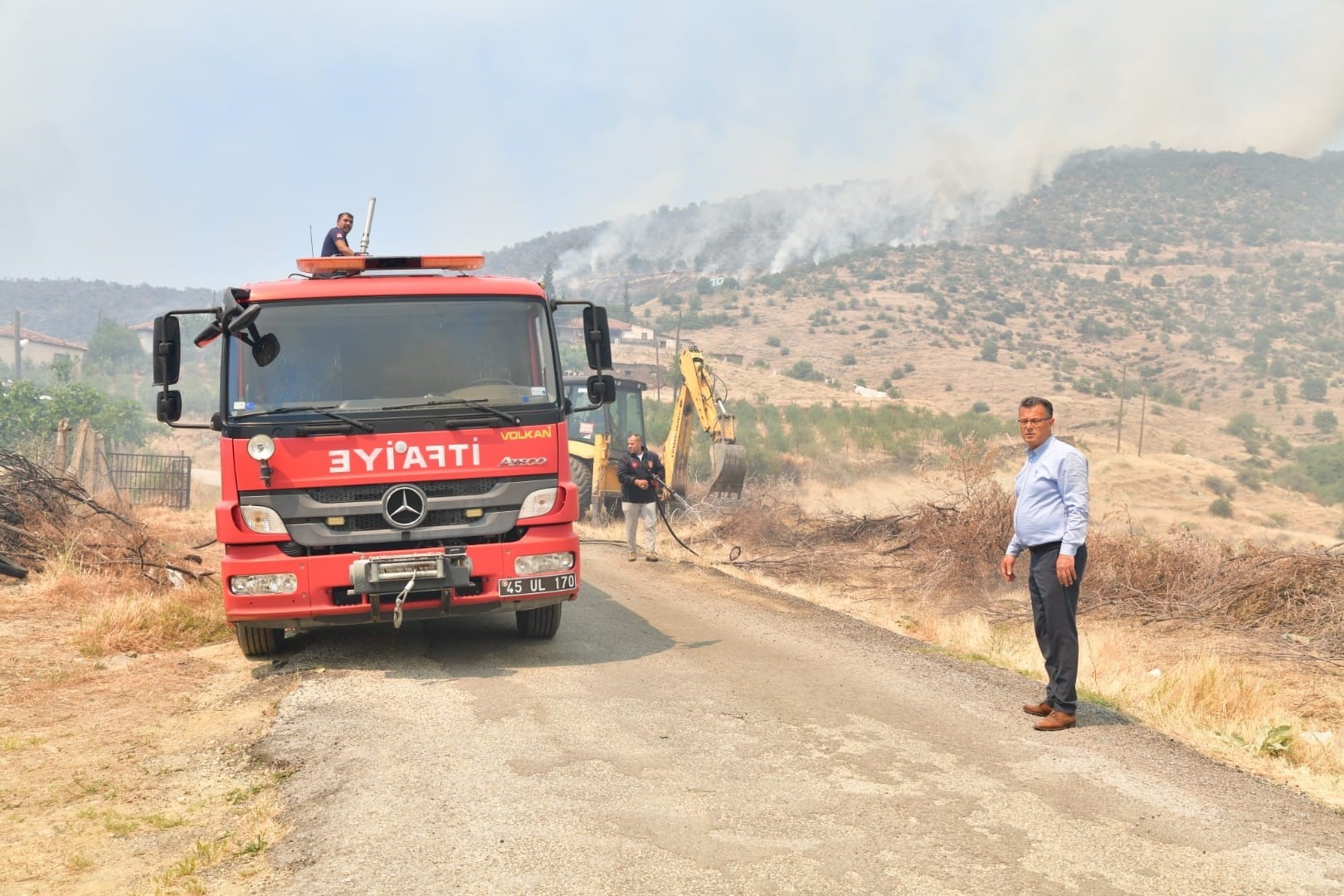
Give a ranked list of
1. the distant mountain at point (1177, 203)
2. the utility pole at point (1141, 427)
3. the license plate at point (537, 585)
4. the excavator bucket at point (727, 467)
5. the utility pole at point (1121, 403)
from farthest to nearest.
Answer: the distant mountain at point (1177, 203)
the utility pole at point (1141, 427)
the utility pole at point (1121, 403)
the excavator bucket at point (727, 467)
the license plate at point (537, 585)

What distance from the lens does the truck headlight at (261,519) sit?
25.6 ft

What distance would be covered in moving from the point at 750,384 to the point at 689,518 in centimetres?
4461

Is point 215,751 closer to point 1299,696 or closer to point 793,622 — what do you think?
point 793,622

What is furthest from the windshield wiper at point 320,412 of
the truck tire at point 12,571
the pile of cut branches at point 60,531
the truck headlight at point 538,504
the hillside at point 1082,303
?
the hillside at point 1082,303

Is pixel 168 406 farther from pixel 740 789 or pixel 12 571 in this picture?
pixel 12 571

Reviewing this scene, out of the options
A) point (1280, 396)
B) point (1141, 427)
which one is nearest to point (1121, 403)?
point (1141, 427)

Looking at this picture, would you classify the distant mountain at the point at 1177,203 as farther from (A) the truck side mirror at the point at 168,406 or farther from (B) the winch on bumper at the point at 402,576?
(A) the truck side mirror at the point at 168,406

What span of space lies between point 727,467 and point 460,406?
13.2 m

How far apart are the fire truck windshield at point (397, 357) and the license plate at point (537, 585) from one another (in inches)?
49.7

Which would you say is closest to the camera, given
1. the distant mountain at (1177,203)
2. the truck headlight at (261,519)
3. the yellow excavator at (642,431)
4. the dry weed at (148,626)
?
the truck headlight at (261,519)

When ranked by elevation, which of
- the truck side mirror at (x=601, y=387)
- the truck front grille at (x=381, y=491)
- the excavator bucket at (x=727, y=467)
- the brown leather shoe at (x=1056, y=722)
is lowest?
the brown leather shoe at (x=1056, y=722)

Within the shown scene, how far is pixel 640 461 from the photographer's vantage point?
1670 centimetres

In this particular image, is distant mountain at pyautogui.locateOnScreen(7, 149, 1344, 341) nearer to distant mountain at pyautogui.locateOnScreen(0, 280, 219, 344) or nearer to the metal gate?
distant mountain at pyautogui.locateOnScreen(0, 280, 219, 344)

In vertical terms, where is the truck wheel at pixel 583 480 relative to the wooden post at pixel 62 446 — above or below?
below
